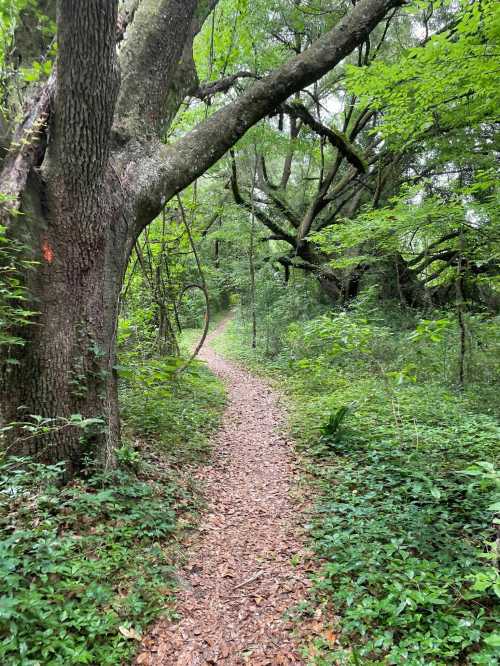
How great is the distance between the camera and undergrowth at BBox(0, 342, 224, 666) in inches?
85.0

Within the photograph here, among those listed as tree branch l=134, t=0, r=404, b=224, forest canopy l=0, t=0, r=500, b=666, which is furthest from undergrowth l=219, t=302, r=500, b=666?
tree branch l=134, t=0, r=404, b=224

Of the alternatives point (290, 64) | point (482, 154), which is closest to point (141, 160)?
point (290, 64)

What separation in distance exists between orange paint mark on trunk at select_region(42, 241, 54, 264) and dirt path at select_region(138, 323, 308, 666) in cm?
309

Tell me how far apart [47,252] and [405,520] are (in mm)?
4170

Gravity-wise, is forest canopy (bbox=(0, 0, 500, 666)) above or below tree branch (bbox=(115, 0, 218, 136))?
below

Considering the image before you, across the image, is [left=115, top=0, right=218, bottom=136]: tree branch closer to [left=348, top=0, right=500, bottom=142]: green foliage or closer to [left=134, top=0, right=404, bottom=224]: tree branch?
[left=134, top=0, right=404, bottom=224]: tree branch

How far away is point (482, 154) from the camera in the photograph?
343 inches

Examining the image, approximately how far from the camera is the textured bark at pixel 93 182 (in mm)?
3068

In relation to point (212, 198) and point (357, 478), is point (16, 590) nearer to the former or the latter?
point (357, 478)

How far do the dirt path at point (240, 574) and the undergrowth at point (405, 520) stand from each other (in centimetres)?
27

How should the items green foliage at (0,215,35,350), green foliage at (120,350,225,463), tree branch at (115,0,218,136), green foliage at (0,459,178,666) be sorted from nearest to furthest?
green foliage at (0,459,178,666)
green foliage at (0,215,35,350)
tree branch at (115,0,218,136)
green foliage at (120,350,225,463)

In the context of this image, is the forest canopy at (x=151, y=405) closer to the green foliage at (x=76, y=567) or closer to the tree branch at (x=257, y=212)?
the green foliage at (x=76, y=567)

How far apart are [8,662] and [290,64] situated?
6.00 meters

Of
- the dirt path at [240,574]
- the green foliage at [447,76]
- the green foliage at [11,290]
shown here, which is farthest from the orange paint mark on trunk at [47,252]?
the green foliage at [447,76]
